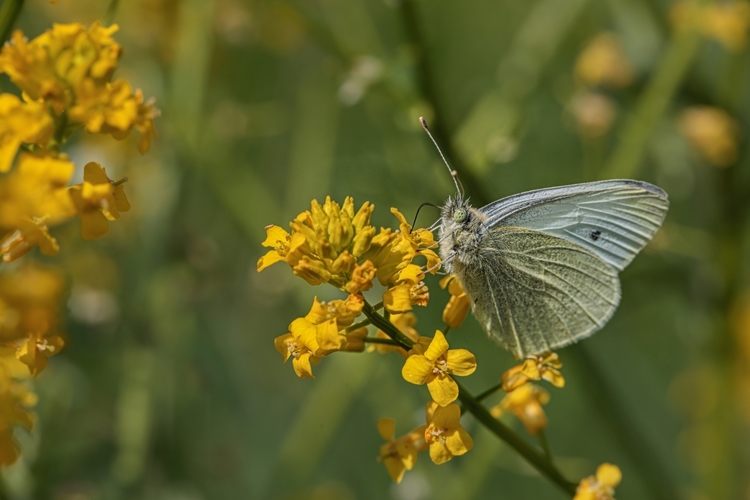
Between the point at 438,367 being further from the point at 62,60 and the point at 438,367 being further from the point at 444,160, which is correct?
the point at 444,160

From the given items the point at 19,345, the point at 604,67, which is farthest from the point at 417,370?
the point at 604,67

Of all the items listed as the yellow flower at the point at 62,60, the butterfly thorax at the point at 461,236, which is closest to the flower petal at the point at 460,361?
the butterfly thorax at the point at 461,236

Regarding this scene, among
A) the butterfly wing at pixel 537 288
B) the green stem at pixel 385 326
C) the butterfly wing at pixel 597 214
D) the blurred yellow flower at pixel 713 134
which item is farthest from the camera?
the blurred yellow flower at pixel 713 134

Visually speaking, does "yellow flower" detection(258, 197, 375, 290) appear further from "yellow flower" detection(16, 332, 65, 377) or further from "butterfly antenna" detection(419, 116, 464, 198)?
"butterfly antenna" detection(419, 116, 464, 198)

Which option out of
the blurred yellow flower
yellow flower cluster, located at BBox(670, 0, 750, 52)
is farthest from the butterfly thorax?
yellow flower cluster, located at BBox(670, 0, 750, 52)

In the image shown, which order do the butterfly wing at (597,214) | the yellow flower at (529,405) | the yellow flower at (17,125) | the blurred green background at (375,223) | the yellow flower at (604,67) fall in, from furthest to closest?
the yellow flower at (604,67) < the blurred green background at (375,223) < the butterfly wing at (597,214) < the yellow flower at (529,405) < the yellow flower at (17,125)

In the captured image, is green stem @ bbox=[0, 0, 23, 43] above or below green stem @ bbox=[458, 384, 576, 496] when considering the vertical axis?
above

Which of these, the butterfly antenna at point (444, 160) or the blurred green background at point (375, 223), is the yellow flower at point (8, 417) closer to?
the blurred green background at point (375, 223)
